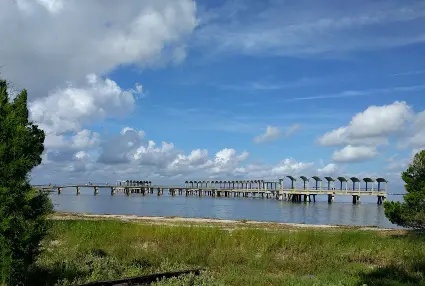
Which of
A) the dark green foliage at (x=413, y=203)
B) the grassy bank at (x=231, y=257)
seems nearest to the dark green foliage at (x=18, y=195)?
the grassy bank at (x=231, y=257)

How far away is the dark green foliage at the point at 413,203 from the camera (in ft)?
71.3

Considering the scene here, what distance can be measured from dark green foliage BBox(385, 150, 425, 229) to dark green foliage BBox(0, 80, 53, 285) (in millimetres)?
17683

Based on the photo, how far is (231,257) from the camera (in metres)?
15.0

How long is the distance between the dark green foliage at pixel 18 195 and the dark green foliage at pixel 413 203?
58.0 ft

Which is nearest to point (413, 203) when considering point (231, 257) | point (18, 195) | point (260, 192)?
point (231, 257)

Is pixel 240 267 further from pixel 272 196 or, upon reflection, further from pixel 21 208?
pixel 272 196

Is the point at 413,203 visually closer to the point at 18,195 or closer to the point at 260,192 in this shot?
the point at 18,195

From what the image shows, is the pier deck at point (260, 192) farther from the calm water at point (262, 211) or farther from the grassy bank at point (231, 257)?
the grassy bank at point (231, 257)

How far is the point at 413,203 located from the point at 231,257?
11.7m

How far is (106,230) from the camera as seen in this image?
64.5ft

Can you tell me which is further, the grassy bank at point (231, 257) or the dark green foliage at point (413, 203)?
the dark green foliage at point (413, 203)

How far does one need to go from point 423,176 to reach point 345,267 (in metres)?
10.9

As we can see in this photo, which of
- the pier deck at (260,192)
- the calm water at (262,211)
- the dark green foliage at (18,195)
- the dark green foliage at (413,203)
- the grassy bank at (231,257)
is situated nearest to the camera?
the dark green foliage at (18,195)

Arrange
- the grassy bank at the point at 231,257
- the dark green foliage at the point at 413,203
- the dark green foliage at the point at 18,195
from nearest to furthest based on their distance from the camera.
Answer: the dark green foliage at the point at 18,195
the grassy bank at the point at 231,257
the dark green foliage at the point at 413,203
